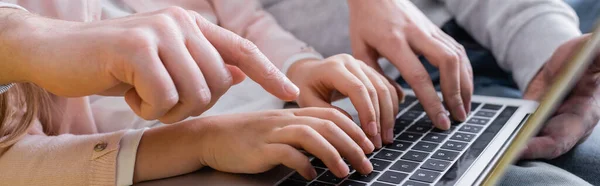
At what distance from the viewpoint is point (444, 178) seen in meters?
0.50

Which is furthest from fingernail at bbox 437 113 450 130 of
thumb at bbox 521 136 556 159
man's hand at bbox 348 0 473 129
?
thumb at bbox 521 136 556 159

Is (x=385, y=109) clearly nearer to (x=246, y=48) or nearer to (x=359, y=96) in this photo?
(x=359, y=96)

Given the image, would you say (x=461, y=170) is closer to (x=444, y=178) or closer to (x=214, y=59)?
(x=444, y=178)

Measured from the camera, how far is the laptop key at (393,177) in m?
0.51

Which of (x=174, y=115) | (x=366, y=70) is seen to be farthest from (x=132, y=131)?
(x=366, y=70)

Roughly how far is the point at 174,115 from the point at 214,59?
5 cm

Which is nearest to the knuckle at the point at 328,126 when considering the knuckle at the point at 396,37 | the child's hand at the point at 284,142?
the child's hand at the point at 284,142

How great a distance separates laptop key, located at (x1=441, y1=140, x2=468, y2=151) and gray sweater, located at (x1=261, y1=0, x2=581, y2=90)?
20 cm

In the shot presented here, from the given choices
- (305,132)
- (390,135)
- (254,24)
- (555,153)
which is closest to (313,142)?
(305,132)

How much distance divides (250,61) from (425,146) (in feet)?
0.60

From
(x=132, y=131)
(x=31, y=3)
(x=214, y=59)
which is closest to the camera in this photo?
(x=214, y=59)

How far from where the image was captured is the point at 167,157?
0.55m

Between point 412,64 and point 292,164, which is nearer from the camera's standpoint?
point 292,164

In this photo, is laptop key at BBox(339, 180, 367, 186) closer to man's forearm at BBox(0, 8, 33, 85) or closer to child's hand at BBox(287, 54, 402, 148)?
child's hand at BBox(287, 54, 402, 148)
